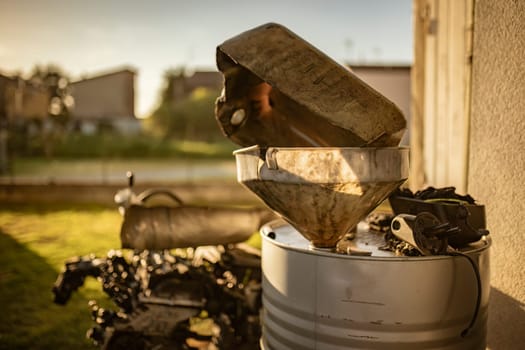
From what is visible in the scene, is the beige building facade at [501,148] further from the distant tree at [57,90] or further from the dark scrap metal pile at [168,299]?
the distant tree at [57,90]

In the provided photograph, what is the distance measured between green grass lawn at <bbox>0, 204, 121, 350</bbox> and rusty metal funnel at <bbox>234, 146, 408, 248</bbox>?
250 cm

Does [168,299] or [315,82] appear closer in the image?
[315,82]

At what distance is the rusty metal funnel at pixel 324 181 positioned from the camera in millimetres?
1929

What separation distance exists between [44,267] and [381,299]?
5.12 metres

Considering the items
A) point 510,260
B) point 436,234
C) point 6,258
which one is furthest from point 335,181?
point 6,258

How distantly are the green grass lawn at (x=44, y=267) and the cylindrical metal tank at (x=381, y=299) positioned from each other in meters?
2.40

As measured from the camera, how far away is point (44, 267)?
5.91m

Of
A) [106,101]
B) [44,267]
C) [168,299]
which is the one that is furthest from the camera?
[106,101]

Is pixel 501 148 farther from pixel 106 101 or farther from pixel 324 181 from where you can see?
pixel 106 101

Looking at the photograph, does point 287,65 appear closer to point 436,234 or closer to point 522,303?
point 436,234

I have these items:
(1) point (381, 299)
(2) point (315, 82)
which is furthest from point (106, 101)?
(1) point (381, 299)

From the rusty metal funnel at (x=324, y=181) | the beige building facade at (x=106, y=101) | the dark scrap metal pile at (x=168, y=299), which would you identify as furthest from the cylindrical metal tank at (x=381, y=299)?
the beige building facade at (x=106, y=101)

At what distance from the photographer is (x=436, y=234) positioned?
1958 millimetres

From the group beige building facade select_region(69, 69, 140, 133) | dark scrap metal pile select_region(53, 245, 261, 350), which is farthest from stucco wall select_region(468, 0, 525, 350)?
beige building facade select_region(69, 69, 140, 133)
